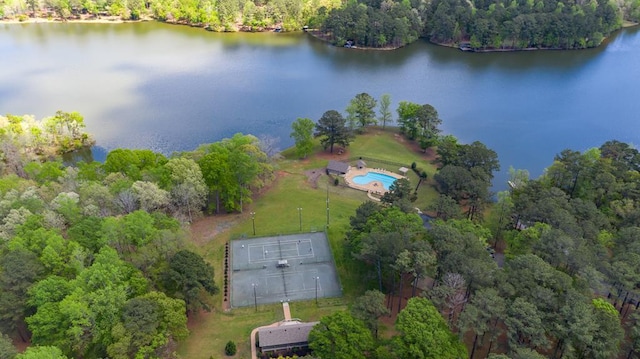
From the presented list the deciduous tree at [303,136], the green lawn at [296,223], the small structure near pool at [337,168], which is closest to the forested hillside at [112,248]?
the green lawn at [296,223]

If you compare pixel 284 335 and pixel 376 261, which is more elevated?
pixel 376 261

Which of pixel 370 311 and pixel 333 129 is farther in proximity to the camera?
pixel 333 129

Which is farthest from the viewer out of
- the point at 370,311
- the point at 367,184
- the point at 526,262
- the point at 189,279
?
the point at 367,184

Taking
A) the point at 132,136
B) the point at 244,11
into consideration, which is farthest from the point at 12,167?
the point at 244,11

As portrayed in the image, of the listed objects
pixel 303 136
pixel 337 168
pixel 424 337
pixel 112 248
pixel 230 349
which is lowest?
pixel 230 349

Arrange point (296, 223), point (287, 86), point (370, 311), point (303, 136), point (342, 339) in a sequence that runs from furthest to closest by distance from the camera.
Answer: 1. point (287, 86)
2. point (303, 136)
3. point (296, 223)
4. point (370, 311)
5. point (342, 339)

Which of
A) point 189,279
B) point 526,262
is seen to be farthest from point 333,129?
point 526,262

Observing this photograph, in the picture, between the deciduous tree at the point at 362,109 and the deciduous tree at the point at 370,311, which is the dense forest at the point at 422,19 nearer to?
the deciduous tree at the point at 362,109

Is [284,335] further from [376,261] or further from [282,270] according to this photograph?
[376,261]
